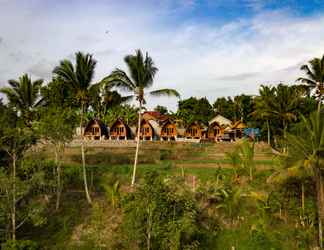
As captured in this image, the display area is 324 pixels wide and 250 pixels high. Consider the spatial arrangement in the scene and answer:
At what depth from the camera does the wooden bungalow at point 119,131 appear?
45.6 metres

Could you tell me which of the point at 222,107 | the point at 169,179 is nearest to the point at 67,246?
the point at 169,179

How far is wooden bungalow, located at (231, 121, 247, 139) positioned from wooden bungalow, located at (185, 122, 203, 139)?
502 centimetres

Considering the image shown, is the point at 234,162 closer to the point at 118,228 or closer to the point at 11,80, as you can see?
the point at 118,228

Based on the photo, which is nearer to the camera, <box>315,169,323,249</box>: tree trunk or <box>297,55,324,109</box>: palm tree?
<box>315,169,323,249</box>: tree trunk

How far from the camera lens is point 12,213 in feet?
49.3

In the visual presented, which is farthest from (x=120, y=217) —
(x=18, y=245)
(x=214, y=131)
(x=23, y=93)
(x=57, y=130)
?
(x=214, y=131)

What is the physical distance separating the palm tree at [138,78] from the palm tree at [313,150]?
7507 mm

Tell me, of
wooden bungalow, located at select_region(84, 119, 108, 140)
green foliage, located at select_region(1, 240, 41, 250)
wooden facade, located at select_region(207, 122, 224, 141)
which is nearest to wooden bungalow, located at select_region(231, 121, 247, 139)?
wooden facade, located at select_region(207, 122, 224, 141)

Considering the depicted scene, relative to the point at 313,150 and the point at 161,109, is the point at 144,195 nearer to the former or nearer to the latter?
the point at 313,150

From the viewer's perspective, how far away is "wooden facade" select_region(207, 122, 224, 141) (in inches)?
2020

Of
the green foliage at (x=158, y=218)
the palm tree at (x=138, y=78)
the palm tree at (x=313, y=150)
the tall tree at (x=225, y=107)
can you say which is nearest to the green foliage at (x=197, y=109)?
the tall tree at (x=225, y=107)

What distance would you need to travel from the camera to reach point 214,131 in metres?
52.2

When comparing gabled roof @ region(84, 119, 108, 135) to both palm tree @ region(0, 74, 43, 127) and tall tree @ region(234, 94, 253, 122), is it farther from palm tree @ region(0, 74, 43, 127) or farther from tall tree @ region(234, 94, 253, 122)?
tall tree @ region(234, 94, 253, 122)

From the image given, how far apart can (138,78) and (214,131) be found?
33479mm
